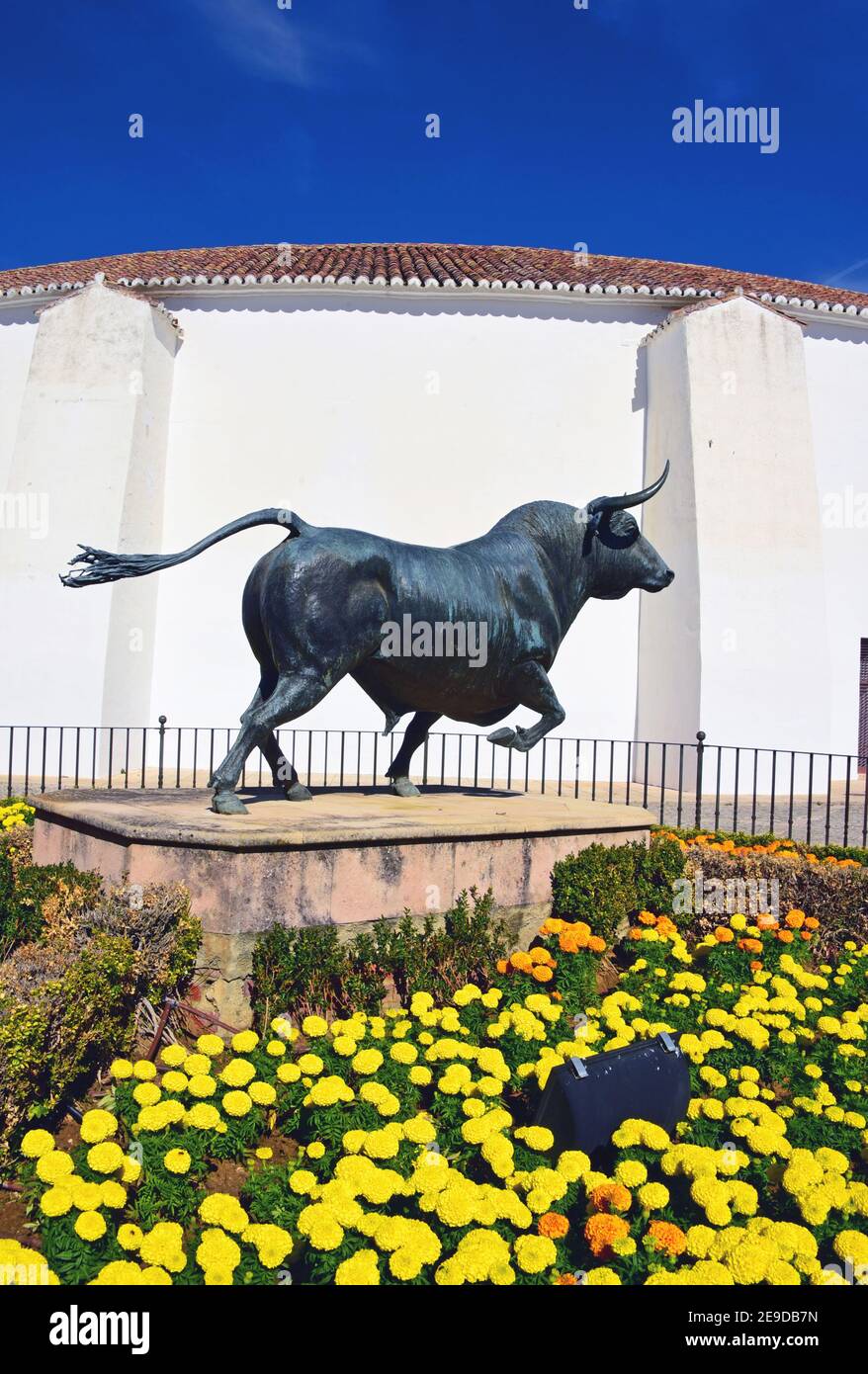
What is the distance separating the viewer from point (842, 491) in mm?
14453

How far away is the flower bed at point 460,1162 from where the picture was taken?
2.06m

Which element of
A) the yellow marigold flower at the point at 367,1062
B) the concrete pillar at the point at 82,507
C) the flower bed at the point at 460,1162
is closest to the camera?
the flower bed at the point at 460,1162

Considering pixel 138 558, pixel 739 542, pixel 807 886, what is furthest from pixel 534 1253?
pixel 739 542

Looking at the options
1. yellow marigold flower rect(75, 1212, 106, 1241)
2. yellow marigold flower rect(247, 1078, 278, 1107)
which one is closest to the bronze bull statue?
yellow marigold flower rect(247, 1078, 278, 1107)

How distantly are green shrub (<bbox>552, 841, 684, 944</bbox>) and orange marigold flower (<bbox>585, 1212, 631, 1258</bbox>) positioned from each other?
88.9 inches

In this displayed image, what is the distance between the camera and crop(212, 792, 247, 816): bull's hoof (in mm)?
4266

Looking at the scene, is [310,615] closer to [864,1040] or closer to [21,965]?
[21,965]

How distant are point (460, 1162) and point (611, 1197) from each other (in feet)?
1.51

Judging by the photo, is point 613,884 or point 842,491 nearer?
point 613,884

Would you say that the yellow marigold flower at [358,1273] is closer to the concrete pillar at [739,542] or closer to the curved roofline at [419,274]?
the concrete pillar at [739,542]

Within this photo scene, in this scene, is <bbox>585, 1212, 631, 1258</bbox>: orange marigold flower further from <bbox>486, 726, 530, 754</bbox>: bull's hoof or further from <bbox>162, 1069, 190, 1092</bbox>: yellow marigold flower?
<bbox>486, 726, 530, 754</bbox>: bull's hoof

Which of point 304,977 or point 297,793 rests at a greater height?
point 297,793

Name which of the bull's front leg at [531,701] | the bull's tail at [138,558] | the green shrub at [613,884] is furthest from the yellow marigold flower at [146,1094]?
the bull's front leg at [531,701]

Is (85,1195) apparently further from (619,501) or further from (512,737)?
(619,501)
